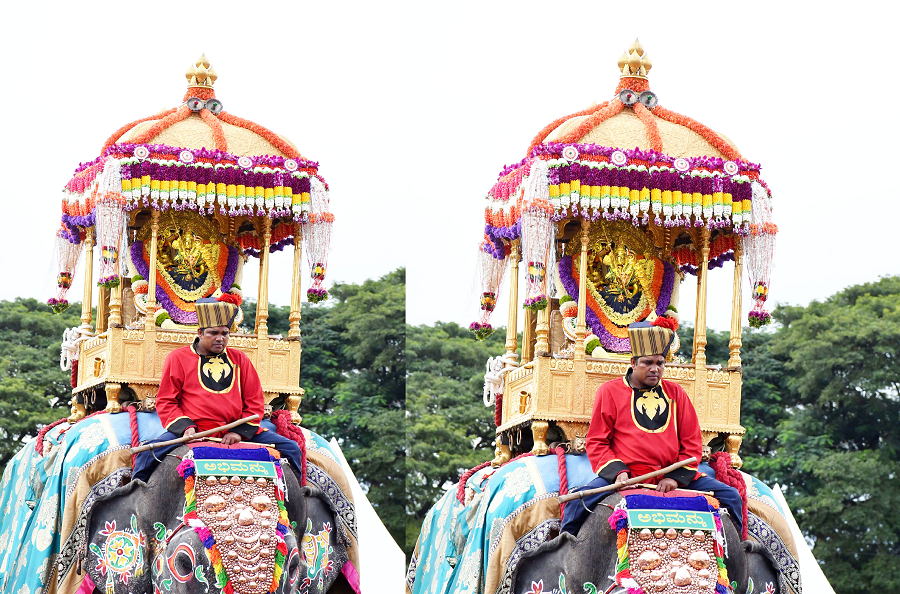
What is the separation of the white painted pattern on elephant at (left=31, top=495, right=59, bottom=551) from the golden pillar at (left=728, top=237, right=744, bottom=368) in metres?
4.91

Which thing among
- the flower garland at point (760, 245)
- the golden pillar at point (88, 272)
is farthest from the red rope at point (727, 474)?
the golden pillar at point (88, 272)

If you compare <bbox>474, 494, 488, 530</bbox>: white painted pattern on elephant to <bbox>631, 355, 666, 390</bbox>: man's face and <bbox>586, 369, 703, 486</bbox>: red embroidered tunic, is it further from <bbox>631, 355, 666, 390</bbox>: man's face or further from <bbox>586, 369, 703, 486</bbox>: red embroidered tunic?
<bbox>631, 355, 666, 390</bbox>: man's face

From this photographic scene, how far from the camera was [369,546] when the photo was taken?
53.1ft

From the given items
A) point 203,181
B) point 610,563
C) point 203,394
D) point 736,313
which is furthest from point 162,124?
point 610,563

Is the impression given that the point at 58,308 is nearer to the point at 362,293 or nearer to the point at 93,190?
the point at 93,190

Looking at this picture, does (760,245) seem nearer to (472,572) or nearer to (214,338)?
(472,572)

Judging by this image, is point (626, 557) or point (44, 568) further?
point (44, 568)

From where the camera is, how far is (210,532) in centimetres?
981

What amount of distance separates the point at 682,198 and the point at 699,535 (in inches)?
109

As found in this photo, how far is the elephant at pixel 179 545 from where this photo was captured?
975cm

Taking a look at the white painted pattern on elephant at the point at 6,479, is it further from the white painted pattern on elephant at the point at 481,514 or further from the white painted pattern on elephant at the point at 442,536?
the white painted pattern on elephant at the point at 481,514

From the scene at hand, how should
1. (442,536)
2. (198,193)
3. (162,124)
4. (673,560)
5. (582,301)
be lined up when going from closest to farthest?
(673,560) → (582,301) → (198,193) → (442,536) → (162,124)

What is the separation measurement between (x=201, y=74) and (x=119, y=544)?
4450mm

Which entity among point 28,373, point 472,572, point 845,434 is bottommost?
point 472,572
